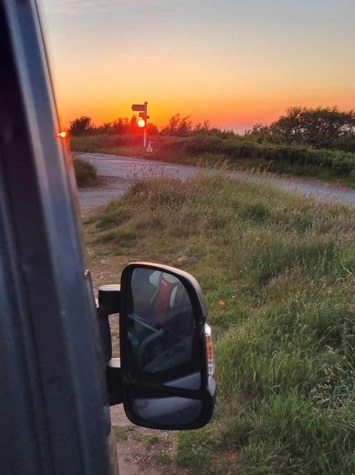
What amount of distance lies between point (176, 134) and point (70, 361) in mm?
31847

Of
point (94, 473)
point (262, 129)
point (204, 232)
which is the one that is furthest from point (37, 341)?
point (262, 129)

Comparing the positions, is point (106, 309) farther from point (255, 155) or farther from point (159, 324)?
point (255, 155)

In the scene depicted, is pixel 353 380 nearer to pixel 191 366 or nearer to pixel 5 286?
pixel 191 366

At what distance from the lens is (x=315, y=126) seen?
28.8m

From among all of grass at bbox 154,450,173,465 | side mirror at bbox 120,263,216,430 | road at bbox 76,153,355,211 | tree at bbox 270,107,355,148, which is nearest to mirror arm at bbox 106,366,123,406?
side mirror at bbox 120,263,216,430

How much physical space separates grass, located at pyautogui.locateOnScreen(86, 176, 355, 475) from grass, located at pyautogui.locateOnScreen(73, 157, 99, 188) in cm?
751

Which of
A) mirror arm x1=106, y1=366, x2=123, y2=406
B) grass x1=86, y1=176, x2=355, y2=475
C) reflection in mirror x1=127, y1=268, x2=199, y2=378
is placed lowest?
grass x1=86, y1=176, x2=355, y2=475

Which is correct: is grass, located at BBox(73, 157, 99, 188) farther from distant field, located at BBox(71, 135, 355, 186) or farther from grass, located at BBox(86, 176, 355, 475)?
grass, located at BBox(86, 176, 355, 475)

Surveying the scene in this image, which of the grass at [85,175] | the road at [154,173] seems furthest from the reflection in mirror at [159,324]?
the grass at [85,175]

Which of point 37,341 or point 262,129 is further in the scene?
point 262,129

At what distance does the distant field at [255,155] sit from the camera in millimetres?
20625

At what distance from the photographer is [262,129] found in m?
30.0

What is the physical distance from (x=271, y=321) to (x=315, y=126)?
85.3ft

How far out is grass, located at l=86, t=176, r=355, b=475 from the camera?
10.1ft
